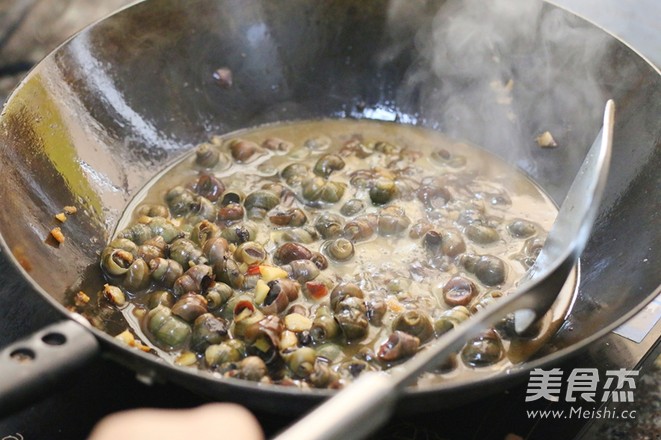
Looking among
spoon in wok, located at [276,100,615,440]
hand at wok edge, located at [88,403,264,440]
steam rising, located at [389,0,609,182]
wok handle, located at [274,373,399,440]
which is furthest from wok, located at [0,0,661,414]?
wok handle, located at [274,373,399,440]

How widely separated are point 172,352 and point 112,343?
0.36 meters

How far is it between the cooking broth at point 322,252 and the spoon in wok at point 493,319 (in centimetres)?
12

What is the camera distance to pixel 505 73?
2025 millimetres

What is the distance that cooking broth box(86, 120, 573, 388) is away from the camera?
1.38 meters

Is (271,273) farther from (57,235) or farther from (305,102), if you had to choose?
(305,102)

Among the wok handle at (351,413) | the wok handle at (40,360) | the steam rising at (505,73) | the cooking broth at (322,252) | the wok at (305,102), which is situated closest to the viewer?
the wok handle at (351,413)

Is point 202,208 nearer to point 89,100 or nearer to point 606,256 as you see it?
point 89,100

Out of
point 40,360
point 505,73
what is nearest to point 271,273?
point 40,360

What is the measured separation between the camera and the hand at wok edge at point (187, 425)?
1060mm

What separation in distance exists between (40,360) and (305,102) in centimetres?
129

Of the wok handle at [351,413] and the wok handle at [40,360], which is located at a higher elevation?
the wok handle at [40,360]

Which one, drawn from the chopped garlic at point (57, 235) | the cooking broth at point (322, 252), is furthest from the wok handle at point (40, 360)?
the chopped garlic at point (57, 235)

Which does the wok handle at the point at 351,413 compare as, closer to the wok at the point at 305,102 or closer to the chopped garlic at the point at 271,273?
the wok at the point at 305,102

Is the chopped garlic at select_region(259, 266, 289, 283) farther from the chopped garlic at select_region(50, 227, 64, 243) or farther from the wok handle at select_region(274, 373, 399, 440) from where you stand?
the wok handle at select_region(274, 373, 399, 440)
